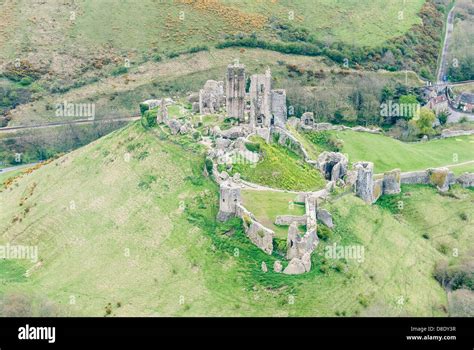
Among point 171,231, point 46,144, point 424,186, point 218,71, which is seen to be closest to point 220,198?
point 171,231

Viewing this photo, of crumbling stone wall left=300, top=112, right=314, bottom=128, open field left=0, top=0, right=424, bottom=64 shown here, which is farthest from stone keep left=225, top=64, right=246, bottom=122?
open field left=0, top=0, right=424, bottom=64

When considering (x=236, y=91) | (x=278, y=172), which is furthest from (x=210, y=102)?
(x=278, y=172)

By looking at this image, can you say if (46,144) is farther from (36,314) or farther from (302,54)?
(36,314)

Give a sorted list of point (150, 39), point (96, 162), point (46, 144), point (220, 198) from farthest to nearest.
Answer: point (150, 39)
point (46, 144)
point (96, 162)
point (220, 198)

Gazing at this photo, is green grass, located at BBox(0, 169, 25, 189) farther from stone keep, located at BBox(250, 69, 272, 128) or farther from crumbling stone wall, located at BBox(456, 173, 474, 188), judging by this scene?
crumbling stone wall, located at BBox(456, 173, 474, 188)

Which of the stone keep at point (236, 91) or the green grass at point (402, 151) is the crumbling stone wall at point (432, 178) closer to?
the green grass at point (402, 151)
